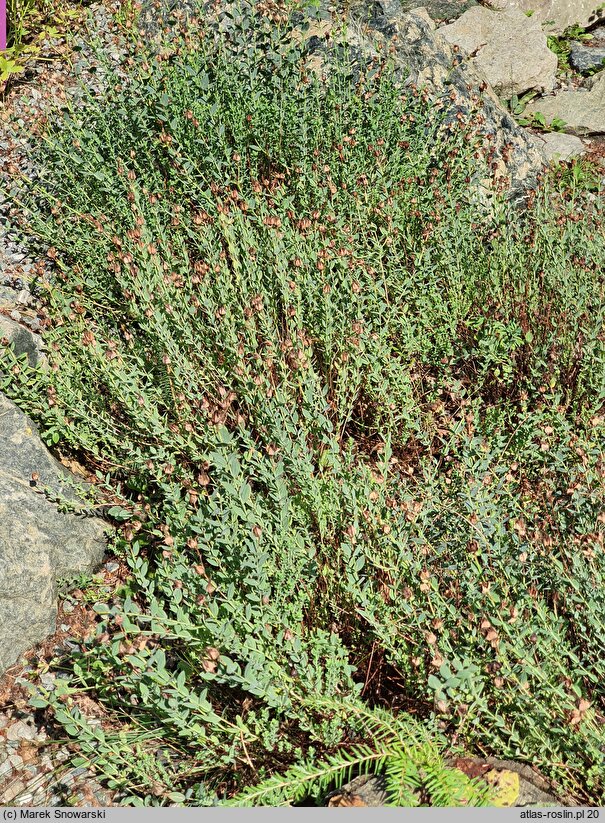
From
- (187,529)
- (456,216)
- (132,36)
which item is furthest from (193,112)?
(187,529)

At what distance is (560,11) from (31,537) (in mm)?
7794

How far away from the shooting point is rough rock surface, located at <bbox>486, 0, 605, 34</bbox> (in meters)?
7.46

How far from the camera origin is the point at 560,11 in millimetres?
7637

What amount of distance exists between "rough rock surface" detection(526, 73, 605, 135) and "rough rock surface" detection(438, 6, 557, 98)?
17 centimetres

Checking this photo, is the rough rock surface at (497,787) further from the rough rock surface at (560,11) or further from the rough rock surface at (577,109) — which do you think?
the rough rock surface at (560,11)

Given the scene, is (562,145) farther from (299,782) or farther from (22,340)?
(299,782)

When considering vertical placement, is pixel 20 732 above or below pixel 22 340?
below

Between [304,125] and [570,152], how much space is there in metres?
3.21

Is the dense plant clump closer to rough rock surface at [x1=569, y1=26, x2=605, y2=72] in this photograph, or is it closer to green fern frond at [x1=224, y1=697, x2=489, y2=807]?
green fern frond at [x1=224, y1=697, x2=489, y2=807]

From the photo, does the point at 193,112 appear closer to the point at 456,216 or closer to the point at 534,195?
the point at 456,216

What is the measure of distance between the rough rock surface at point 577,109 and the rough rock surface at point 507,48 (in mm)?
173

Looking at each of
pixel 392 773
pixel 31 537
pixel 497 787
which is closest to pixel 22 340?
pixel 31 537

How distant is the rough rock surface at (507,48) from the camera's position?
6375mm

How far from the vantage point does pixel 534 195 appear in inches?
151
